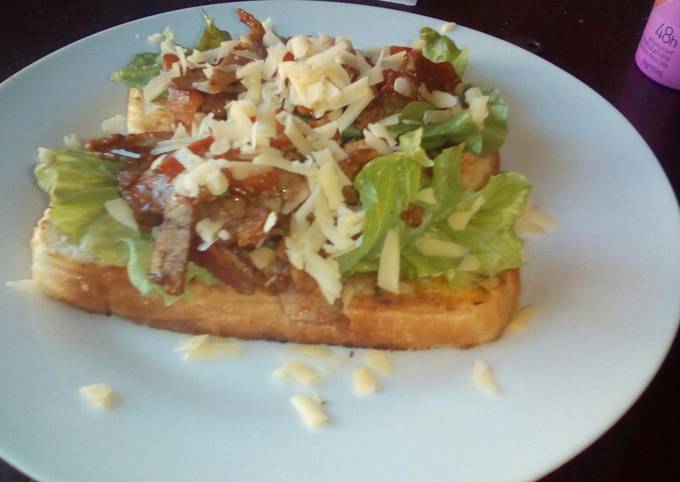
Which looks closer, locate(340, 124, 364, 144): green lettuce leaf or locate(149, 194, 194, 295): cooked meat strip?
locate(149, 194, 194, 295): cooked meat strip

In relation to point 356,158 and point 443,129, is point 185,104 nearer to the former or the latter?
point 356,158

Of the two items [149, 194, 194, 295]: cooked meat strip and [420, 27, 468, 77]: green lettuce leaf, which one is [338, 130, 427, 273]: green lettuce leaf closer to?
[149, 194, 194, 295]: cooked meat strip

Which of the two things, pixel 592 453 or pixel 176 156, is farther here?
pixel 176 156

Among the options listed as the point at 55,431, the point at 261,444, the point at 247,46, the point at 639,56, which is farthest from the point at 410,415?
the point at 639,56

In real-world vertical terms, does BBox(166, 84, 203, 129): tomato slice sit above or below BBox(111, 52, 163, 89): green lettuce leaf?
above

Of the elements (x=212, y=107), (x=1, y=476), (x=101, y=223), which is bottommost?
(x=1, y=476)

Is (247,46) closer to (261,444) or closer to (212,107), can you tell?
(212,107)

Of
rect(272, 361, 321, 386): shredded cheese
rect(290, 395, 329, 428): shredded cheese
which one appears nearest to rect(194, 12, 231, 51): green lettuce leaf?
rect(272, 361, 321, 386): shredded cheese
